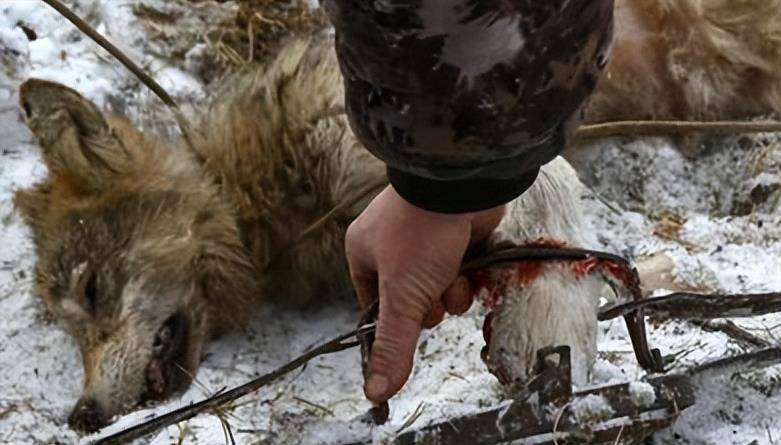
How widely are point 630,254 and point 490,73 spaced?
1.89m

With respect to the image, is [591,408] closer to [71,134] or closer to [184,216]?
[184,216]

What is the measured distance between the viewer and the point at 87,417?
3.01 metres

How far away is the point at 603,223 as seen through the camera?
3490mm

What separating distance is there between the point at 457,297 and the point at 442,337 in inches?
37.4

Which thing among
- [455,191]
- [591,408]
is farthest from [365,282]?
[591,408]

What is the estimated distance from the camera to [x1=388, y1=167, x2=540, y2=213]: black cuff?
187 centimetres

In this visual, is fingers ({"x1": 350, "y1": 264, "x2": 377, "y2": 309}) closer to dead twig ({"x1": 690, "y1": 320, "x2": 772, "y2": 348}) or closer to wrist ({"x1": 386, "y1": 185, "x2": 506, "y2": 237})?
wrist ({"x1": 386, "y1": 185, "x2": 506, "y2": 237})

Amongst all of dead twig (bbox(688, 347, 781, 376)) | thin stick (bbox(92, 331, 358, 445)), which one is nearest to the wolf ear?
thin stick (bbox(92, 331, 358, 445))

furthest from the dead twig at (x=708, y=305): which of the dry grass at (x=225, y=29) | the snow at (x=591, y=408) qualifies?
the dry grass at (x=225, y=29)

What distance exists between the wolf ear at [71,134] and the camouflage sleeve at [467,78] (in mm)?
1648

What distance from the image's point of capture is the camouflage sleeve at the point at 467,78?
1568mm

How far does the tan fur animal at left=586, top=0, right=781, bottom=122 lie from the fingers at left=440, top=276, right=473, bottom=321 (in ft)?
5.31

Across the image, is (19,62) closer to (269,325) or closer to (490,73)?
(269,325)

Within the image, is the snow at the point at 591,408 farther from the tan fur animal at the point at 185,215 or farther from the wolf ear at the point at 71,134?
the wolf ear at the point at 71,134
